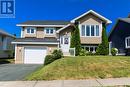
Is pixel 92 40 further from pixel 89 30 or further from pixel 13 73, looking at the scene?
pixel 13 73

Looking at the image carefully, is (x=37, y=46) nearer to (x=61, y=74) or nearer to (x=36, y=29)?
(x=36, y=29)

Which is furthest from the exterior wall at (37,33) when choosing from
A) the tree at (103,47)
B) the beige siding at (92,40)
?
the tree at (103,47)

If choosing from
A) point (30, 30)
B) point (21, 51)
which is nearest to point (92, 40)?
point (21, 51)

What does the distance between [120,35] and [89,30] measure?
17.2ft

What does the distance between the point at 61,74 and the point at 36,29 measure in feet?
94.1

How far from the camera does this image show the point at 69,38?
120 feet

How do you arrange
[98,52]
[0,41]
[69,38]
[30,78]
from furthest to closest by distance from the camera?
[0,41] < [69,38] < [98,52] < [30,78]

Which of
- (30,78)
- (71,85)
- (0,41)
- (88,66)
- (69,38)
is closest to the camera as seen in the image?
(71,85)

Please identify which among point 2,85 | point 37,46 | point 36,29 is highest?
point 36,29

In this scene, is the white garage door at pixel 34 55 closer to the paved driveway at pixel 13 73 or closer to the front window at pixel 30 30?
the front window at pixel 30 30

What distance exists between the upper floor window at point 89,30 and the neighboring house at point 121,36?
12.9 ft

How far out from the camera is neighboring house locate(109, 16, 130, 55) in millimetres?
33453

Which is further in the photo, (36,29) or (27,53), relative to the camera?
(36,29)

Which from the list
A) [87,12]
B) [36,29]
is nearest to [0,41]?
[36,29]
